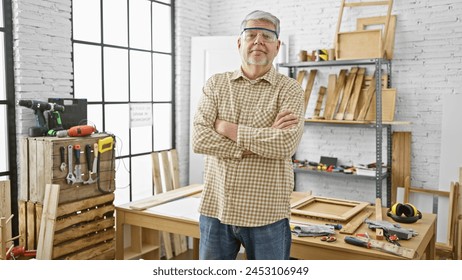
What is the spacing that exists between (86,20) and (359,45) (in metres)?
2.49

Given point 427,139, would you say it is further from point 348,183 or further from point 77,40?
point 77,40

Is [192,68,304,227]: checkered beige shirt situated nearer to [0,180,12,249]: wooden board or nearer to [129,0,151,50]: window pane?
[0,180,12,249]: wooden board

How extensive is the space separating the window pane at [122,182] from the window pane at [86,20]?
118 cm

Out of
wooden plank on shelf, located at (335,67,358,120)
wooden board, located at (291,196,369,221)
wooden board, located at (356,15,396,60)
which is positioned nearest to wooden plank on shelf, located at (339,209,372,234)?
wooden board, located at (291,196,369,221)

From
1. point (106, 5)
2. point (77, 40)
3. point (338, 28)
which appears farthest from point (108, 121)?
point (338, 28)

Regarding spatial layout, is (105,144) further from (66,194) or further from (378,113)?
(378,113)

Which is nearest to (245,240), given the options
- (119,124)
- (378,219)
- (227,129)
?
(227,129)

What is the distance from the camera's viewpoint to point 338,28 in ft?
14.6

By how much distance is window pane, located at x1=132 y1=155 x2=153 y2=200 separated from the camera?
15.0ft

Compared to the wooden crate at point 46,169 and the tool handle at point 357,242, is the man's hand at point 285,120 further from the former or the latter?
the wooden crate at point 46,169

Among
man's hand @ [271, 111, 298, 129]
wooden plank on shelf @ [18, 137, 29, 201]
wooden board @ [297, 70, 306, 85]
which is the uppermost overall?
wooden board @ [297, 70, 306, 85]

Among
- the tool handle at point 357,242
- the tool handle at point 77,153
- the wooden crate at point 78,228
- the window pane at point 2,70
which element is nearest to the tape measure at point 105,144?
the tool handle at point 77,153

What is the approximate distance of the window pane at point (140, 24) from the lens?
445cm

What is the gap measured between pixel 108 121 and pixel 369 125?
2.44 meters
